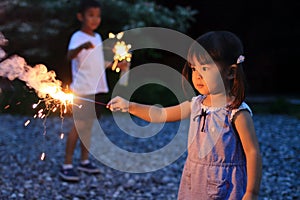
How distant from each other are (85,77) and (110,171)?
97 centimetres

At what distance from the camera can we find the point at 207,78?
2.20m

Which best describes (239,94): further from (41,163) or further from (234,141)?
(41,163)

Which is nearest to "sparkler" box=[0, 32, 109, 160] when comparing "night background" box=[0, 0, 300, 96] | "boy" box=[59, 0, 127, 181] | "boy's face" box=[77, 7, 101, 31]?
"boy" box=[59, 0, 127, 181]

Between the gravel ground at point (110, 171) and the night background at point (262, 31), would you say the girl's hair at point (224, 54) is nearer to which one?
the gravel ground at point (110, 171)

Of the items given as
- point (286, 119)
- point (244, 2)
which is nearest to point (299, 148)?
point (286, 119)

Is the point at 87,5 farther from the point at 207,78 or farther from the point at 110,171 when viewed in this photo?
the point at 207,78

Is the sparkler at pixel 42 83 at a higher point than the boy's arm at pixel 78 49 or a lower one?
lower

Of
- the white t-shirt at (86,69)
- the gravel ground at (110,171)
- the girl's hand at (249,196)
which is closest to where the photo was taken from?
the girl's hand at (249,196)

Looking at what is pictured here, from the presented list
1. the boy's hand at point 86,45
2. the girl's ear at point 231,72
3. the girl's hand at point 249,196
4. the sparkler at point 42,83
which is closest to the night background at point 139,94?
the sparkler at point 42,83

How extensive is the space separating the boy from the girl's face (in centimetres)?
193

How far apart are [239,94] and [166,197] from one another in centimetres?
181

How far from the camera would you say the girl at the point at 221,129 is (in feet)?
7.09

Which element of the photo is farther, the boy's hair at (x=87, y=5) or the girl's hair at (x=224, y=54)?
the boy's hair at (x=87, y=5)

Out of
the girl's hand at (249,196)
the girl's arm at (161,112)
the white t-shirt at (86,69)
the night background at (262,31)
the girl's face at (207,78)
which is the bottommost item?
the girl's hand at (249,196)
